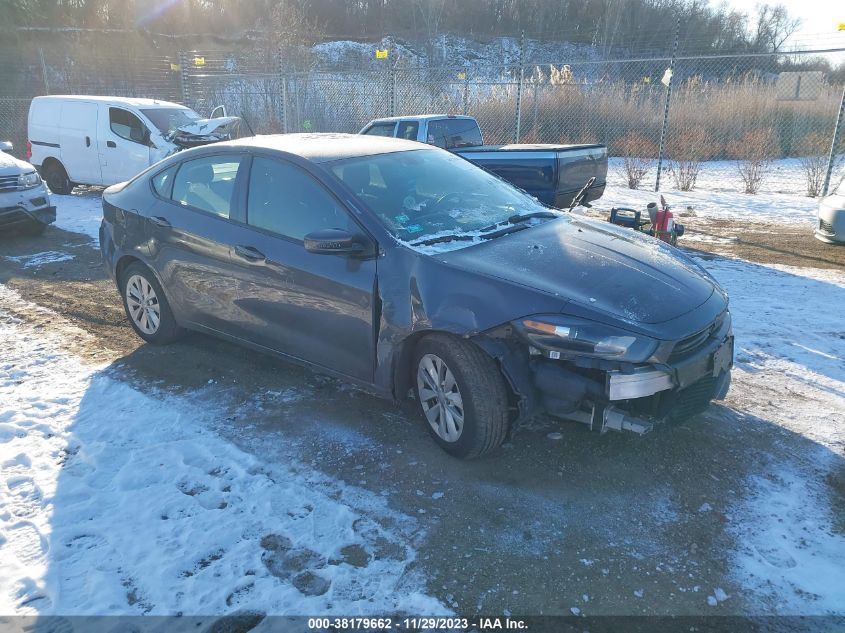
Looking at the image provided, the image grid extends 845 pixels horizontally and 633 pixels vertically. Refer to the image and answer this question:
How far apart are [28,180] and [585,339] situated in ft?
29.2

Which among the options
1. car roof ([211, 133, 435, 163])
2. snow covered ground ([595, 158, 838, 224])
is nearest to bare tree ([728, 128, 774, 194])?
snow covered ground ([595, 158, 838, 224])

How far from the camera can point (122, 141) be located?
11.9 metres

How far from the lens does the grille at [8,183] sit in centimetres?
863

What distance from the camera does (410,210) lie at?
395 centimetres

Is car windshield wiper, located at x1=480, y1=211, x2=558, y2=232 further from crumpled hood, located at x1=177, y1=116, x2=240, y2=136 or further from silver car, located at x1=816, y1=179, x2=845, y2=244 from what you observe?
crumpled hood, located at x1=177, y1=116, x2=240, y2=136

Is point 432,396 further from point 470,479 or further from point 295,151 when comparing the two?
point 295,151

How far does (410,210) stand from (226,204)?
139cm

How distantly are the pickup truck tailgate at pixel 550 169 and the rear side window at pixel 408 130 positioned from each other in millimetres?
2619

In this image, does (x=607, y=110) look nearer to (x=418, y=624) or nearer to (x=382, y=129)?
(x=382, y=129)

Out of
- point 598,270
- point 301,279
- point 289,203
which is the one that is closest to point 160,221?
point 289,203

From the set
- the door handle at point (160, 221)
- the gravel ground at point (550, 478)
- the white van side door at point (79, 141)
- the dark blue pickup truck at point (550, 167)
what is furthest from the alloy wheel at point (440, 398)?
the white van side door at point (79, 141)

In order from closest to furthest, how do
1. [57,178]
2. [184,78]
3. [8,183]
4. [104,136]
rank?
[8,183], [104,136], [57,178], [184,78]

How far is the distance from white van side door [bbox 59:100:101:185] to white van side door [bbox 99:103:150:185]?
0.22m

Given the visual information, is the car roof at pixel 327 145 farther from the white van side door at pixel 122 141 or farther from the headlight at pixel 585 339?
the white van side door at pixel 122 141
